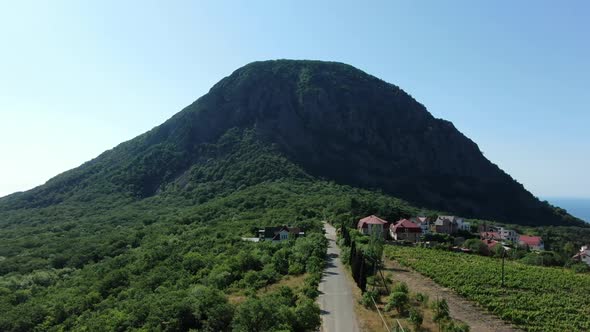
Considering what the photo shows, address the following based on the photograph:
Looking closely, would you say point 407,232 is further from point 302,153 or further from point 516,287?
point 302,153

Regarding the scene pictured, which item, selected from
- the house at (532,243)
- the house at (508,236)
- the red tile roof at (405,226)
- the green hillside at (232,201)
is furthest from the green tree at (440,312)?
the house at (508,236)

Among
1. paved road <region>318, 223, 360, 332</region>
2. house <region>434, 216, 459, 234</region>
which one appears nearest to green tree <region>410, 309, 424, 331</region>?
paved road <region>318, 223, 360, 332</region>

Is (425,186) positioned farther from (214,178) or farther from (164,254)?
(164,254)

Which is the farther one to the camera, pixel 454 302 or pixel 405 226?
pixel 405 226

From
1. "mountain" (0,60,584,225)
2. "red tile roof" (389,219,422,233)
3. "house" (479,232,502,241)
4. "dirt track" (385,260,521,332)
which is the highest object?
"mountain" (0,60,584,225)

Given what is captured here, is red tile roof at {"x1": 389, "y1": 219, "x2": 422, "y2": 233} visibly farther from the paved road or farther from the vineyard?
the paved road

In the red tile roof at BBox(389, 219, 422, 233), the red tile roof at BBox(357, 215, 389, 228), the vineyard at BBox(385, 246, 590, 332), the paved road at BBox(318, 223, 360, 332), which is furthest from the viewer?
the red tile roof at BBox(389, 219, 422, 233)

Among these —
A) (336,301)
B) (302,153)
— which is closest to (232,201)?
(302,153)
